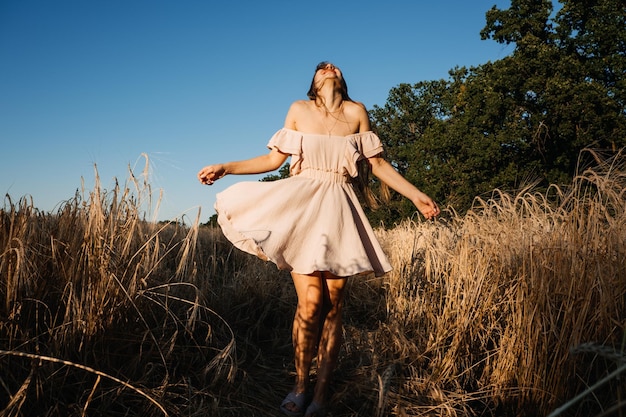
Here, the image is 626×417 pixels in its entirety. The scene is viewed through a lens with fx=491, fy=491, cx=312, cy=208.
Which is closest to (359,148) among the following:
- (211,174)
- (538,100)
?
(211,174)

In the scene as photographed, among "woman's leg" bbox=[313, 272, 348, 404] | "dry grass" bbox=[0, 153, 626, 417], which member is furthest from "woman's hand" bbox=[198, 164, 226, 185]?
"woman's leg" bbox=[313, 272, 348, 404]

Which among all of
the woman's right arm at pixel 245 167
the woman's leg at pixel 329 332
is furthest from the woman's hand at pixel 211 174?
the woman's leg at pixel 329 332

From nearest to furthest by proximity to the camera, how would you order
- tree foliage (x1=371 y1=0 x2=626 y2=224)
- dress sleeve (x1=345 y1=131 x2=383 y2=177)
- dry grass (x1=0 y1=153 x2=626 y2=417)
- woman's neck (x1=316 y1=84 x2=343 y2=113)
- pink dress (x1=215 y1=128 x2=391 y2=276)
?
dry grass (x1=0 y1=153 x2=626 y2=417)
pink dress (x1=215 y1=128 x2=391 y2=276)
dress sleeve (x1=345 y1=131 x2=383 y2=177)
woman's neck (x1=316 y1=84 x2=343 y2=113)
tree foliage (x1=371 y1=0 x2=626 y2=224)

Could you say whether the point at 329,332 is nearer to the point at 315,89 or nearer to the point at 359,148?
the point at 359,148

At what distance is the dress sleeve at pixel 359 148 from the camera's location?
261cm

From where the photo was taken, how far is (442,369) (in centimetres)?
287

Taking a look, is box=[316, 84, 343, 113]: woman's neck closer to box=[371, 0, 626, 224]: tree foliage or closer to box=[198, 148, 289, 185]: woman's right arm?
box=[198, 148, 289, 185]: woman's right arm

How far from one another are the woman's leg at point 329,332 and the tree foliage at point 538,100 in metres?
13.9

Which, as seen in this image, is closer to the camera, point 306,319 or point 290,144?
point 306,319

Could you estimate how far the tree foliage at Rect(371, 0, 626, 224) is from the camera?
16.4 metres

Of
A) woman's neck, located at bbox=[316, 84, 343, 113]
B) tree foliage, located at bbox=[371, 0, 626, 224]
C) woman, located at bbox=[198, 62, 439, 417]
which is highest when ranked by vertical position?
tree foliage, located at bbox=[371, 0, 626, 224]

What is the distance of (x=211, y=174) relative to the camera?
8.73ft

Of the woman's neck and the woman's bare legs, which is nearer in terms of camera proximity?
the woman's bare legs

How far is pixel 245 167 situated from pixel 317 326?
0.95 meters
